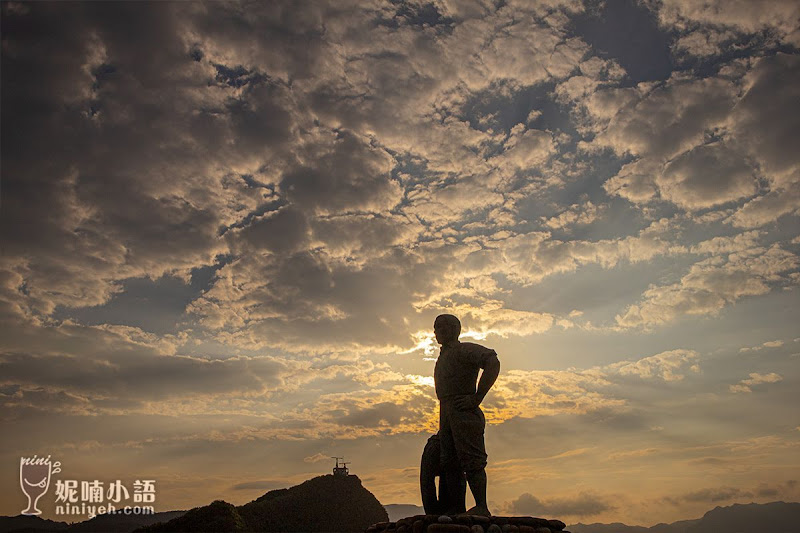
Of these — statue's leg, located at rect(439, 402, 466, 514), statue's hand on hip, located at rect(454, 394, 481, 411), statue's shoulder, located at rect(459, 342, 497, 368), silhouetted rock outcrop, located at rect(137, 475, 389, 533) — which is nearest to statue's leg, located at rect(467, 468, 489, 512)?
statue's leg, located at rect(439, 402, 466, 514)

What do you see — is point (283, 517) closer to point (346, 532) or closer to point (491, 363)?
point (346, 532)

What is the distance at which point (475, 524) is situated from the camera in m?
9.78

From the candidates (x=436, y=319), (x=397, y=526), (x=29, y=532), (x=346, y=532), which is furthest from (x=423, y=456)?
(x=29, y=532)

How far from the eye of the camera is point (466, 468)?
11.5 metres

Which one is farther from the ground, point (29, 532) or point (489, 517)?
point (489, 517)

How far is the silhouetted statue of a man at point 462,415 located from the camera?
11.4 meters

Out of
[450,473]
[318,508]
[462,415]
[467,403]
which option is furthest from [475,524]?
[318,508]

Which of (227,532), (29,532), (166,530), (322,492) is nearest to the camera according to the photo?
(166,530)

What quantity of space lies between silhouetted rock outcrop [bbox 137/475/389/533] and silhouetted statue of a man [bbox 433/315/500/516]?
3050 cm

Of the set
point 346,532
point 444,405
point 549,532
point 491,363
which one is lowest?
point 346,532

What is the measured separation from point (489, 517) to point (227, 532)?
81.7ft

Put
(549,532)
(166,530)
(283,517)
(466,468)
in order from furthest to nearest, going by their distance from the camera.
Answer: (283,517) → (166,530) → (466,468) → (549,532)

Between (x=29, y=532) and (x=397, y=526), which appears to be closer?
(x=397, y=526)

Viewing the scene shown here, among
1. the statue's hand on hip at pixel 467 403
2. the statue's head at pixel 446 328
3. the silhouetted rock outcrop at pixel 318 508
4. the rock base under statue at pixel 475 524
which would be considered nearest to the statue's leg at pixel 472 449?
the statue's hand on hip at pixel 467 403
